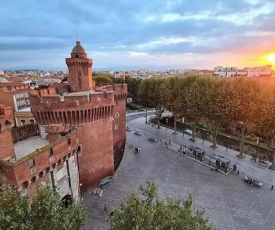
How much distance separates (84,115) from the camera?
25219 millimetres

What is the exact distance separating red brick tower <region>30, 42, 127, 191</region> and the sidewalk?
710 inches

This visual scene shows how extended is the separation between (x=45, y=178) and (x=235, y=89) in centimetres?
2807

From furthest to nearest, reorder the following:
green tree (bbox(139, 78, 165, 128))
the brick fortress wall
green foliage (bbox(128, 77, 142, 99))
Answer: green foliage (bbox(128, 77, 142, 99)) → green tree (bbox(139, 78, 165, 128)) → the brick fortress wall

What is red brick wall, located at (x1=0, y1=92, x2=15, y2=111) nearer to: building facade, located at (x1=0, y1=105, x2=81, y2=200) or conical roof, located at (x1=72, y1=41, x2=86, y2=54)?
conical roof, located at (x1=72, y1=41, x2=86, y2=54)

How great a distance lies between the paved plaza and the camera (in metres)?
21.9

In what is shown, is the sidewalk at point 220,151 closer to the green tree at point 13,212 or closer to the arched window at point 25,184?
the arched window at point 25,184

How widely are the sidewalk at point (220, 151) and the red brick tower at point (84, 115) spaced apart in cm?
1803

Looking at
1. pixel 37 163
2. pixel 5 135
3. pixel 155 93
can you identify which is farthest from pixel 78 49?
pixel 155 93

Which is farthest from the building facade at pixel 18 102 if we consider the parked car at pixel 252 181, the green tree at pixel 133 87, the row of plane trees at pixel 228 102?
the green tree at pixel 133 87

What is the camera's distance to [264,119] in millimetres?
30891

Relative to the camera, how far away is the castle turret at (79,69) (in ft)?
101

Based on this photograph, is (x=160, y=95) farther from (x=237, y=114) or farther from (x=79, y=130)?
(x=79, y=130)

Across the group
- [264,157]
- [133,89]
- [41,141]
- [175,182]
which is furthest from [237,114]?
[133,89]

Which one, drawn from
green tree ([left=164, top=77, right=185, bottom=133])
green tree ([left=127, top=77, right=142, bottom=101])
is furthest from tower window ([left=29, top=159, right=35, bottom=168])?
green tree ([left=127, top=77, right=142, bottom=101])
